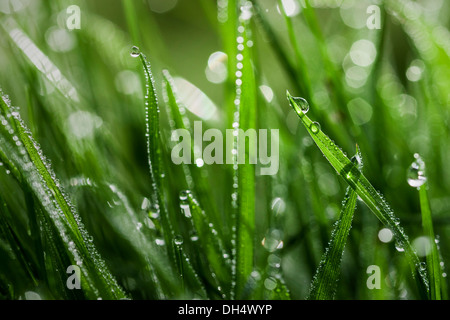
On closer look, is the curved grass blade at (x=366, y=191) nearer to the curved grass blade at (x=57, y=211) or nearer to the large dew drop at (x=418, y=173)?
the large dew drop at (x=418, y=173)

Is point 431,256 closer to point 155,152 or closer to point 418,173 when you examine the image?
point 418,173

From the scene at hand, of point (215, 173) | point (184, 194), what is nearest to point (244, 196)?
point (184, 194)

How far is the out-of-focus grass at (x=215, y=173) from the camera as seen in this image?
37 centimetres

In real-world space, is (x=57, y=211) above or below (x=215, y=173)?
below

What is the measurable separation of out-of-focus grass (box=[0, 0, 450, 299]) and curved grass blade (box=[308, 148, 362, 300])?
0.10ft

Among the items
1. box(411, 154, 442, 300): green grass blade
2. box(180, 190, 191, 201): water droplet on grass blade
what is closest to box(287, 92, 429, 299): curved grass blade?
box(411, 154, 442, 300): green grass blade

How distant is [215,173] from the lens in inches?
24.7

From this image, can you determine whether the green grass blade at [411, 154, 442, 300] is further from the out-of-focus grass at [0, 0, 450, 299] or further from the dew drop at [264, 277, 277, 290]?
the dew drop at [264, 277, 277, 290]

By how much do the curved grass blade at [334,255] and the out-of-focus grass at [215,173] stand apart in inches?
1.1

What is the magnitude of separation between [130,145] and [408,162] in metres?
0.34

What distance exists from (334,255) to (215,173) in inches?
12.3

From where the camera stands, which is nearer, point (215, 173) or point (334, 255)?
point (334, 255)

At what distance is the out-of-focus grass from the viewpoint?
0.37 metres

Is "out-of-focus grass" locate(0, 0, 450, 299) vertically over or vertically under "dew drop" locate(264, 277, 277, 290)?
over
